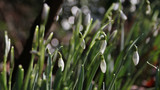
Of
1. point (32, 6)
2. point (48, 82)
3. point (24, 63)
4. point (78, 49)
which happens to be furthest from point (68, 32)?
point (48, 82)

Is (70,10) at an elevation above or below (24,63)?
above

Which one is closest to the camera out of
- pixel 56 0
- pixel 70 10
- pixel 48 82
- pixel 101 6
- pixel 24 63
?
pixel 48 82

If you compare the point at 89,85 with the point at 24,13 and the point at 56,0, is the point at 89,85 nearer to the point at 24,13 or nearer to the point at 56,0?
the point at 56,0

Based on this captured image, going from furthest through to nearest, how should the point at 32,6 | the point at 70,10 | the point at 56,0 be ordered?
1. the point at 32,6
2. the point at 70,10
3. the point at 56,0

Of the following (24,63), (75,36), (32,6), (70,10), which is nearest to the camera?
(75,36)

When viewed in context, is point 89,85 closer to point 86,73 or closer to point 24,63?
point 86,73

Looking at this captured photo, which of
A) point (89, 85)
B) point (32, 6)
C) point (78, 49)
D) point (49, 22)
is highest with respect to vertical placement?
point (32, 6)

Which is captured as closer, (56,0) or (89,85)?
(89,85)

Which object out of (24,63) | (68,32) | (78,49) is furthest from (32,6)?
(78,49)

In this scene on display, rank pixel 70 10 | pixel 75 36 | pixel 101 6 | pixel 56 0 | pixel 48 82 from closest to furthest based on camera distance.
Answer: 1. pixel 48 82
2. pixel 75 36
3. pixel 56 0
4. pixel 70 10
5. pixel 101 6
